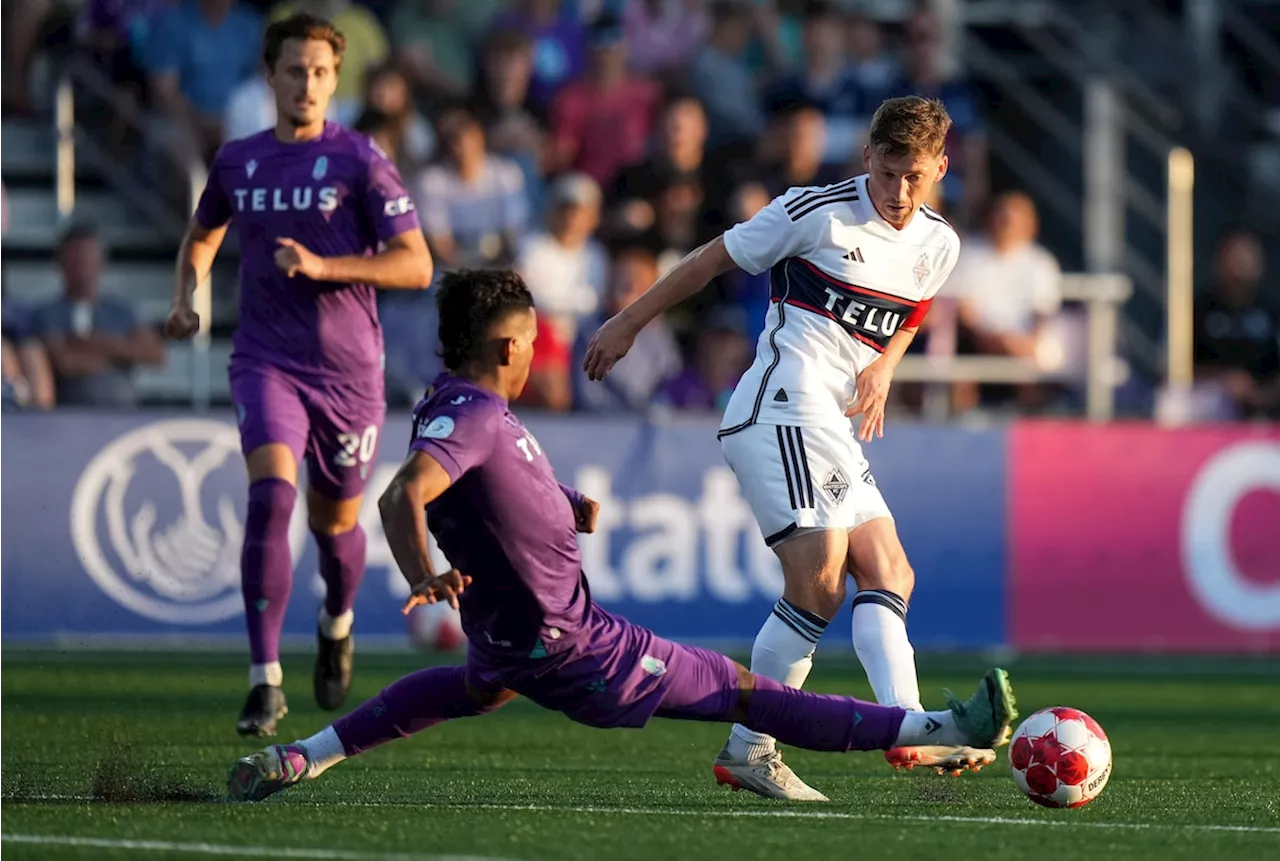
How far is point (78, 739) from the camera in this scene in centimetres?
805

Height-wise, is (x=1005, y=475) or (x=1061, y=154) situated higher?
(x=1061, y=154)

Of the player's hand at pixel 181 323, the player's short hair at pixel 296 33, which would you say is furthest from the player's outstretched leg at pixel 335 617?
the player's short hair at pixel 296 33

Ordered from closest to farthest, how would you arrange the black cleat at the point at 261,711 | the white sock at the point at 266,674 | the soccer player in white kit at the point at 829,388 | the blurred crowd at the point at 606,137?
1. the soccer player in white kit at the point at 829,388
2. the black cleat at the point at 261,711
3. the white sock at the point at 266,674
4. the blurred crowd at the point at 606,137

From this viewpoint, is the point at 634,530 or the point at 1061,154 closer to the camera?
the point at 634,530

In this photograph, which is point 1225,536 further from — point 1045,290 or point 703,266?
point 703,266

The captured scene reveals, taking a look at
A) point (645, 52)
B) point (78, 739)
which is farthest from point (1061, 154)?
point (78, 739)

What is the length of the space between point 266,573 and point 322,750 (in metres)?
2.04

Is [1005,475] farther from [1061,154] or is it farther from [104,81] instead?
[104,81]

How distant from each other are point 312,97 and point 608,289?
6.08 meters

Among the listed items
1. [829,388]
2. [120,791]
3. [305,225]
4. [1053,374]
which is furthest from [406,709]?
[1053,374]

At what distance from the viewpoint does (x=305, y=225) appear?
338 inches

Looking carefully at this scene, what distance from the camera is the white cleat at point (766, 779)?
6.68 m

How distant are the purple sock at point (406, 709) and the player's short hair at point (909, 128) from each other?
1977 mm

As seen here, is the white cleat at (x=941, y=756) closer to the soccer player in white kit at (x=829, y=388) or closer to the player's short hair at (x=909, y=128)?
the soccer player in white kit at (x=829, y=388)
